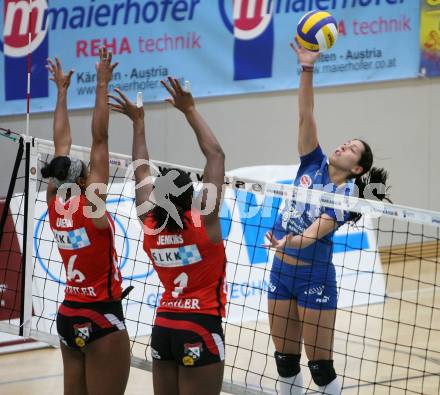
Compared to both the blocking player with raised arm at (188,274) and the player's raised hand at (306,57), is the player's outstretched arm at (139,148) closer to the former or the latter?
the blocking player with raised arm at (188,274)

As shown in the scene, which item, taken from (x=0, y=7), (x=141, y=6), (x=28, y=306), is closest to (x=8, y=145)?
(x=0, y=7)

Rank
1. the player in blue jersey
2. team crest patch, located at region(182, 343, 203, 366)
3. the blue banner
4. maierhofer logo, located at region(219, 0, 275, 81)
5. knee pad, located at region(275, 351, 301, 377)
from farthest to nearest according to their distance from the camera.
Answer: maierhofer logo, located at region(219, 0, 275, 81)
the blue banner
knee pad, located at region(275, 351, 301, 377)
the player in blue jersey
team crest patch, located at region(182, 343, 203, 366)

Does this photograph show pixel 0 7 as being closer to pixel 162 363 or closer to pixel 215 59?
pixel 215 59

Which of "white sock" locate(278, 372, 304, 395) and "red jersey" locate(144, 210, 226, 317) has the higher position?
"red jersey" locate(144, 210, 226, 317)

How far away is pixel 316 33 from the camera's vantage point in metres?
6.71

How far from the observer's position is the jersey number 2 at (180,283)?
5215mm

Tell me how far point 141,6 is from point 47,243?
354 cm

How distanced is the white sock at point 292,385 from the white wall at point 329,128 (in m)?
5.51

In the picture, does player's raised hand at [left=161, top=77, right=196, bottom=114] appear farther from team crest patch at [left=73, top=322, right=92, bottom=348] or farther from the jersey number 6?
team crest patch at [left=73, top=322, right=92, bottom=348]

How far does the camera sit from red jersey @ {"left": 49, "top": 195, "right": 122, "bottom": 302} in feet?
18.6

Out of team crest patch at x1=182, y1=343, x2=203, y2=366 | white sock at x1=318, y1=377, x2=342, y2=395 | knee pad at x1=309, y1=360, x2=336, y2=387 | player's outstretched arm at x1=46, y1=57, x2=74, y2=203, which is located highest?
player's outstretched arm at x1=46, y1=57, x2=74, y2=203

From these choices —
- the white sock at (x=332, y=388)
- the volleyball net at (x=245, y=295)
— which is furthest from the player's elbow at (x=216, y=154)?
the white sock at (x=332, y=388)

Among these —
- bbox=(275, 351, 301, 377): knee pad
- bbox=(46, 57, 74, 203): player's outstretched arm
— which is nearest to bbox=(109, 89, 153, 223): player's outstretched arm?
bbox=(46, 57, 74, 203): player's outstretched arm

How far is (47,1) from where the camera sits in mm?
11180
